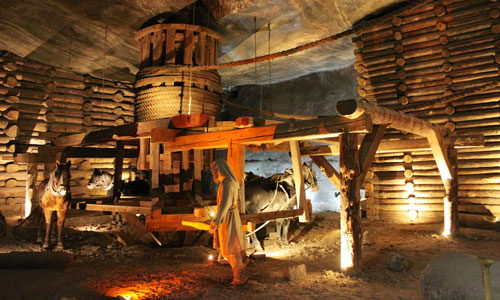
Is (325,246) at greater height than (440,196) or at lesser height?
lesser

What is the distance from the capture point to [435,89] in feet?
37.4

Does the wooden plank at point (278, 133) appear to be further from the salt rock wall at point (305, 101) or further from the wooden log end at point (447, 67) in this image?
the salt rock wall at point (305, 101)

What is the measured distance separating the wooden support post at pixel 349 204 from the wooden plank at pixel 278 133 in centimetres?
32

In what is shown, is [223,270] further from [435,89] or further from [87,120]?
[87,120]

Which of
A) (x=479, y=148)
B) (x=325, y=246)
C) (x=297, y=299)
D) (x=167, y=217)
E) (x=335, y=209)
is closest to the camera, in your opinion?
(x=297, y=299)

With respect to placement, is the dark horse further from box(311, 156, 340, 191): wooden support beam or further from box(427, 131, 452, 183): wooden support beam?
box(427, 131, 452, 183): wooden support beam

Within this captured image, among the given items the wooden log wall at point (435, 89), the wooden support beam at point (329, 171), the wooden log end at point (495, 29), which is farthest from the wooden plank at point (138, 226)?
the wooden log end at point (495, 29)

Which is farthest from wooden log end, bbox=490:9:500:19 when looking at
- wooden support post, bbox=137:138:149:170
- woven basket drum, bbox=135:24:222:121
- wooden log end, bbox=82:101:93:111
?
wooden log end, bbox=82:101:93:111

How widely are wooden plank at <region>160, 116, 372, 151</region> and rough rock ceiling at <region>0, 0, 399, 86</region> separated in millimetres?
5277

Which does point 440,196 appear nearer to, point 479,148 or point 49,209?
point 479,148

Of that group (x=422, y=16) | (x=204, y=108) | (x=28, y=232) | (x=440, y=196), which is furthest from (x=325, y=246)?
(x=28, y=232)

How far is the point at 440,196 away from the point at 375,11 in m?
6.42

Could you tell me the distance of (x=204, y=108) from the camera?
1162cm

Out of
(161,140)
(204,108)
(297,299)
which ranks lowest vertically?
(297,299)
